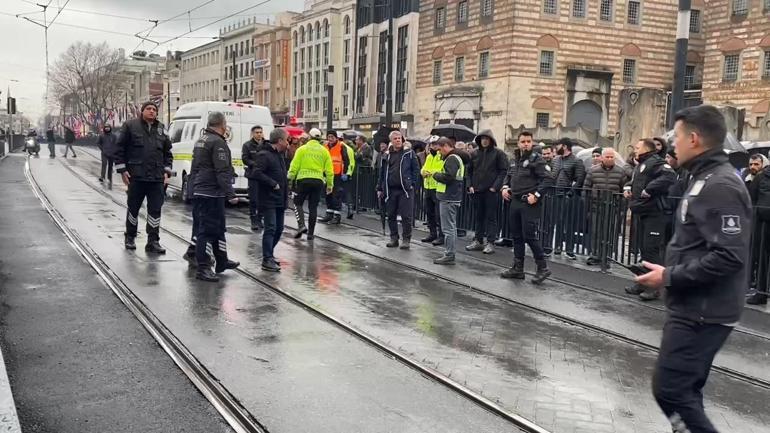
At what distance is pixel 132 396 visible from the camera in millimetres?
4668

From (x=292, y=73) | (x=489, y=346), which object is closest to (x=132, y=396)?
(x=489, y=346)

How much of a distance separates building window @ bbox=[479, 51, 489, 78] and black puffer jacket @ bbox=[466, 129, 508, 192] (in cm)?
3175

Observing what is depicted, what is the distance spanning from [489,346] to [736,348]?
2.40 metres

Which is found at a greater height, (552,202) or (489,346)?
(552,202)

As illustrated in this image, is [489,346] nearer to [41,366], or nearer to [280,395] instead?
[280,395]

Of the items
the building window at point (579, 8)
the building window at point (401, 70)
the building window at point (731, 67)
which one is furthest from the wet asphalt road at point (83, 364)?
the building window at point (401, 70)

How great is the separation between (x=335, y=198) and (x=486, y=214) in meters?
4.49

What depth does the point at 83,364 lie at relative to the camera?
527cm

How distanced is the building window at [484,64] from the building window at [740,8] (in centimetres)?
1433

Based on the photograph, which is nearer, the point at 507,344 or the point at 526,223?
the point at 507,344

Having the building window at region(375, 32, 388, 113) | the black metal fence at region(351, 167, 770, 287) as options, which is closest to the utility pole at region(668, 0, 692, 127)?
the black metal fence at region(351, 167, 770, 287)

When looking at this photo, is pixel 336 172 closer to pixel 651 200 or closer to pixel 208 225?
pixel 208 225

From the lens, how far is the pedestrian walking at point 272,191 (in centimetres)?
945

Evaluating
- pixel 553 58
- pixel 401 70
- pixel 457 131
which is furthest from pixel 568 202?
pixel 401 70
